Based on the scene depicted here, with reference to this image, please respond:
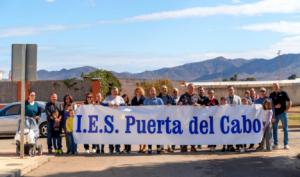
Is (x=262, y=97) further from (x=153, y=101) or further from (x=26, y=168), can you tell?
(x=26, y=168)

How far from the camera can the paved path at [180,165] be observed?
41.5ft

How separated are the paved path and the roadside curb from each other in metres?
0.15

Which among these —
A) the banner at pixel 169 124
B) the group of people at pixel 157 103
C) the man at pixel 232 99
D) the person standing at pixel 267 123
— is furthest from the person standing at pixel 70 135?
the person standing at pixel 267 123

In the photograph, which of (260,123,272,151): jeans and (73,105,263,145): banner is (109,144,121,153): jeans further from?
(260,123,272,151): jeans

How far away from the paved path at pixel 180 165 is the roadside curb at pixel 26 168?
0.15 m

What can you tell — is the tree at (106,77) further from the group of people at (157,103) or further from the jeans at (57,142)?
the jeans at (57,142)

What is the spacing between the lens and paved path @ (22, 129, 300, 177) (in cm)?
1266

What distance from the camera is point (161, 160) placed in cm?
1504

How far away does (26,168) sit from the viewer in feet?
42.7

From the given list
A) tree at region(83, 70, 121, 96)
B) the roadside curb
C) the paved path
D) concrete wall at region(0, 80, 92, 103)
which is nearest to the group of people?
the paved path

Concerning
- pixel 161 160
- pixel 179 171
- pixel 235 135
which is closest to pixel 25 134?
pixel 161 160

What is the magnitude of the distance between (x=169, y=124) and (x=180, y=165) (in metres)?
3.27

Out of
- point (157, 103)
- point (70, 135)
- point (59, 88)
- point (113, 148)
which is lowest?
point (113, 148)

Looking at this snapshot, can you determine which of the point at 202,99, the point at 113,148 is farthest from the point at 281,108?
the point at 113,148
